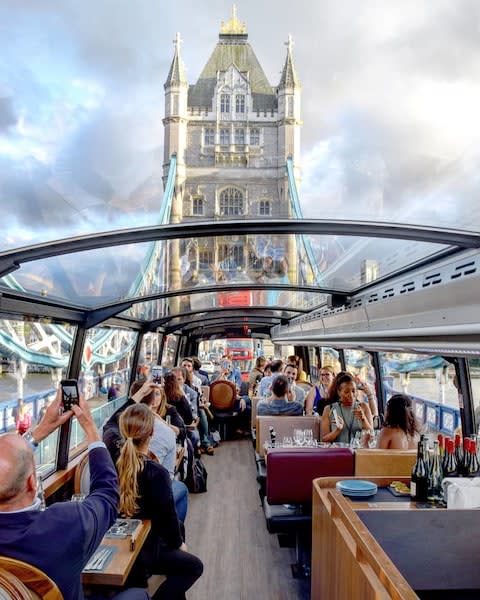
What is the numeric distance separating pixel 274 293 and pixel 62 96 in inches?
222

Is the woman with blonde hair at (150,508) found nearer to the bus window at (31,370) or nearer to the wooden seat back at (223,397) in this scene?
the bus window at (31,370)

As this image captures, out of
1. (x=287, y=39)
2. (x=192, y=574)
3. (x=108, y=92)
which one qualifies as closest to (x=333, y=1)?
(x=287, y=39)

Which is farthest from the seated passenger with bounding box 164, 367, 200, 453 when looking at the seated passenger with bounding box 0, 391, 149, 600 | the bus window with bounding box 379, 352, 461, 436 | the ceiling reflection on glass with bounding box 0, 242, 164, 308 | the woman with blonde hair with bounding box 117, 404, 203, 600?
the seated passenger with bounding box 0, 391, 149, 600

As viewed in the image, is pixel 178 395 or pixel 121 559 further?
pixel 178 395

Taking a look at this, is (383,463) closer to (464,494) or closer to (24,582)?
(464,494)

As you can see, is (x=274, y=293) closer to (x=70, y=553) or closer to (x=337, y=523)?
(x=337, y=523)

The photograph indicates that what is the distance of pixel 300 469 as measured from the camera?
10.9 feet

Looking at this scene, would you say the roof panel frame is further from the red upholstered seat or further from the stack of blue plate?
the red upholstered seat

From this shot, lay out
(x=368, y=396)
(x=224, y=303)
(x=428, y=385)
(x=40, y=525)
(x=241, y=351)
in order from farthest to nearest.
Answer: (x=241, y=351) < (x=224, y=303) < (x=368, y=396) < (x=428, y=385) < (x=40, y=525)

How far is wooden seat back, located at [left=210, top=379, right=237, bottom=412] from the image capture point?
7.97m

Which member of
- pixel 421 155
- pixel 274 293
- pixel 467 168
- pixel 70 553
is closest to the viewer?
pixel 70 553

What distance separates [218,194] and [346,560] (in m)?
12.1

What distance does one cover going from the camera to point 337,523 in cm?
199

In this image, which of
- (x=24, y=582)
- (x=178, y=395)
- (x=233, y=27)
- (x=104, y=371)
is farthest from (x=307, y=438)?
(x=233, y=27)
